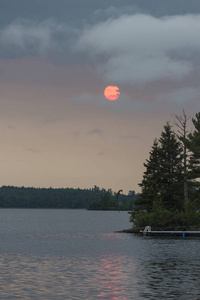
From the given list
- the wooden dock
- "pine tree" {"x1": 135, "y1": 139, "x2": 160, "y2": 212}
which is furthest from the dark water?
"pine tree" {"x1": 135, "y1": 139, "x2": 160, "y2": 212}

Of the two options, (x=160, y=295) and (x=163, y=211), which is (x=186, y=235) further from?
(x=160, y=295)

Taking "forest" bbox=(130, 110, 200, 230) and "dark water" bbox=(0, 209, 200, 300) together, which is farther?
"forest" bbox=(130, 110, 200, 230)

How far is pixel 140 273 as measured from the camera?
3075 centimetres

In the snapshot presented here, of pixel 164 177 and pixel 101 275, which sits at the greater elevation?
pixel 164 177

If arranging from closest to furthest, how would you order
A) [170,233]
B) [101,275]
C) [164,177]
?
1. [101,275]
2. [170,233]
3. [164,177]

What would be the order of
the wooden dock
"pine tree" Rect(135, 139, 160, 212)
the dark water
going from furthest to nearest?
"pine tree" Rect(135, 139, 160, 212), the wooden dock, the dark water

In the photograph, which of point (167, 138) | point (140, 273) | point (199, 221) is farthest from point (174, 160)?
point (140, 273)

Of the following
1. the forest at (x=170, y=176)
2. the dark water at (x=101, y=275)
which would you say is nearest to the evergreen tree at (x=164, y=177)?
the forest at (x=170, y=176)

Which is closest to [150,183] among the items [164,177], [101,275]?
[164,177]

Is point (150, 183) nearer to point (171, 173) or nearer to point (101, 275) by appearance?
point (171, 173)

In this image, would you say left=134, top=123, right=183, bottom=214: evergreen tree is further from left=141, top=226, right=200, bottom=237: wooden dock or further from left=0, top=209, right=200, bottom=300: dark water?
left=0, top=209, right=200, bottom=300: dark water

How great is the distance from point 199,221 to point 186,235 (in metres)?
5.72

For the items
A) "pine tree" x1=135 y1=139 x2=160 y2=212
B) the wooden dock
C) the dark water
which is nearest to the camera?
the dark water

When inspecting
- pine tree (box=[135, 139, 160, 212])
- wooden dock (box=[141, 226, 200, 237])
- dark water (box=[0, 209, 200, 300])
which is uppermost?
pine tree (box=[135, 139, 160, 212])
